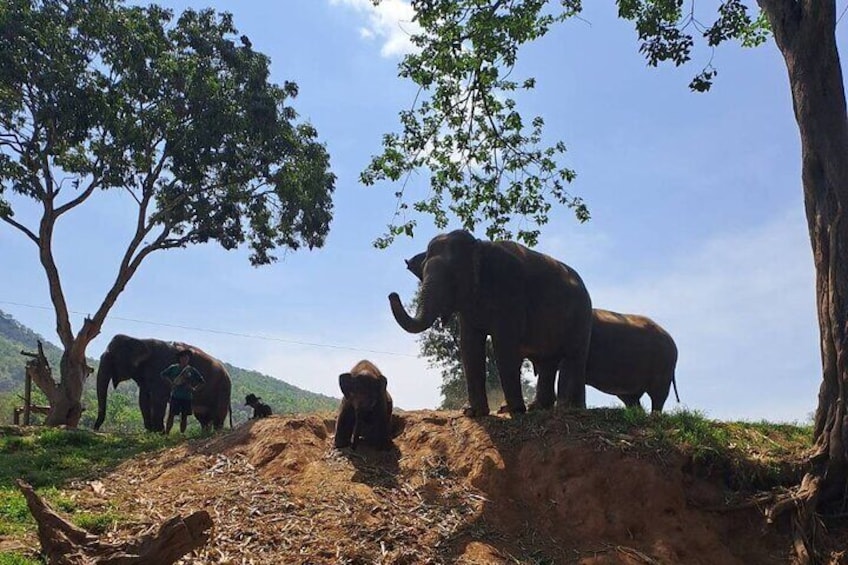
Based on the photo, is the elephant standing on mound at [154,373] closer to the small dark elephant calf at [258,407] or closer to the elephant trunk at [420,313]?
the small dark elephant calf at [258,407]

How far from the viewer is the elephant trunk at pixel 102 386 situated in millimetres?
19484

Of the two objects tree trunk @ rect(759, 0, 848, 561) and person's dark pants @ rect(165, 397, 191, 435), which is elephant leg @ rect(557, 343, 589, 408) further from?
person's dark pants @ rect(165, 397, 191, 435)

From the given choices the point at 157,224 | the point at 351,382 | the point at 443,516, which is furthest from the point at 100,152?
the point at 443,516

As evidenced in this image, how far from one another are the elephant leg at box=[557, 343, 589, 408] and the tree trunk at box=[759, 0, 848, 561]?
3662mm

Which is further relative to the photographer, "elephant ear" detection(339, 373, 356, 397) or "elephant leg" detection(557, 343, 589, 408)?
"elephant leg" detection(557, 343, 589, 408)

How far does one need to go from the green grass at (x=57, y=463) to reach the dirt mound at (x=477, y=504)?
512 mm

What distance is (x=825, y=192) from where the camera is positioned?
9.16 meters

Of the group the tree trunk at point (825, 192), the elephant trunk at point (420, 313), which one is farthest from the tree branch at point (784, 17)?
the elephant trunk at point (420, 313)

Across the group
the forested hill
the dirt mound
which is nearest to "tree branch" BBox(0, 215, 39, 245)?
the dirt mound

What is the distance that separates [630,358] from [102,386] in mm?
13455

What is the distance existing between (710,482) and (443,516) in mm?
3153

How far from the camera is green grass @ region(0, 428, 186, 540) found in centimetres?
846

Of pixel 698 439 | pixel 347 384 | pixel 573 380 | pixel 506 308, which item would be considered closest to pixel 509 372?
pixel 506 308

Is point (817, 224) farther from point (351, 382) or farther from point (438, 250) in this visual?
point (351, 382)
